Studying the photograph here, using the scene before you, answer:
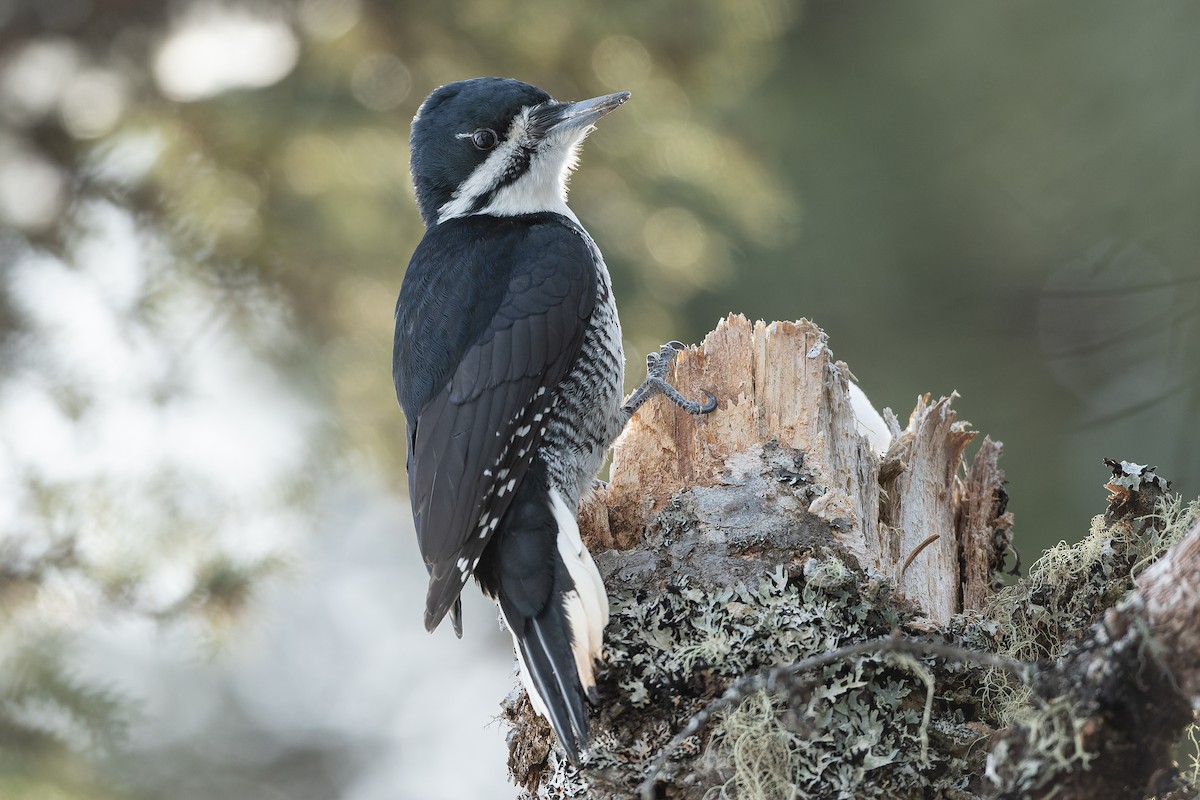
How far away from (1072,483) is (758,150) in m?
2.49

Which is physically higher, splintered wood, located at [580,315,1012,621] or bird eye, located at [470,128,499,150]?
bird eye, located at [470,128,499,150]

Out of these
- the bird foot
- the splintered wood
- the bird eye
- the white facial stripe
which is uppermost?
the bird eye

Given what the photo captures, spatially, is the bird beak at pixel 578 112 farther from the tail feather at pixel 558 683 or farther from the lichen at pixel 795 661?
the tail feather at pixel 558 683

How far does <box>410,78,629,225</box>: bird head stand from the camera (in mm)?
3604

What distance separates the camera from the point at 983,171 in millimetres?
7160

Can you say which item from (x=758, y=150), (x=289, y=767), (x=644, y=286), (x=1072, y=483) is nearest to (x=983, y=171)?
(x=1072, y=483)

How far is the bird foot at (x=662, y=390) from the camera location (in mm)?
2992

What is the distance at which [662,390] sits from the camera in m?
3.14

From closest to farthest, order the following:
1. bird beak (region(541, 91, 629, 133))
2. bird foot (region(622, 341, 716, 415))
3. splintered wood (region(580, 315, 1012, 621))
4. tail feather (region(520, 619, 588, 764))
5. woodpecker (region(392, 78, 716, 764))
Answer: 1. tail feather (region(520, 619, 588, 764))
2. woodpecker (region(392, 78, 716, 764))
3. splintered wood (region(580, 315, 1012, 621))
4. bird foot (region(622, 341, 716, 415))
5. bird beak (region(541, 91, 629, 133))

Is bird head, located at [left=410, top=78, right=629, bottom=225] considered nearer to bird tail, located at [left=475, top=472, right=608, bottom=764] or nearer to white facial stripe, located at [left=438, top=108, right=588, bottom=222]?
white facial stripe, located at [left=438, top=108, right=588, bottom=222]

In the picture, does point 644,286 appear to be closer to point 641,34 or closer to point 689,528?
point 641,34

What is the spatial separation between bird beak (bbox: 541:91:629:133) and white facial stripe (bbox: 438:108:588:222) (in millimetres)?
35

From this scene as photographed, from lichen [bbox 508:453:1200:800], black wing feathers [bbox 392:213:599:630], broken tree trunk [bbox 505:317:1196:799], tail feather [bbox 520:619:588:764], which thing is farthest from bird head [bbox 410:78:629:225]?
tail feather [bbox 520:619:588:764]

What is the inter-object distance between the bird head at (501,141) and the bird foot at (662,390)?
60 centimetres
